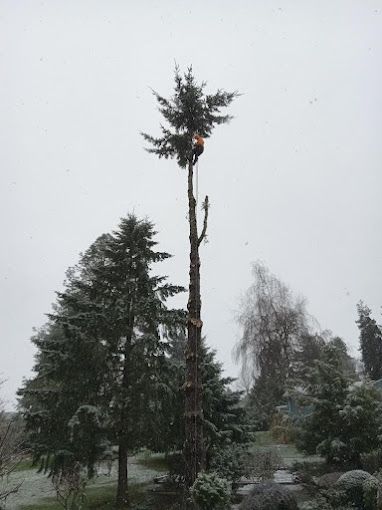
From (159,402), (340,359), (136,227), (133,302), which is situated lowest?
(159,402)

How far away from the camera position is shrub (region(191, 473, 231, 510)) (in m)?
8.63

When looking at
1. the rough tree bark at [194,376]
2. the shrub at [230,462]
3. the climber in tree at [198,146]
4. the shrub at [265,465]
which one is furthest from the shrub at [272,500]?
the climber in tree at [198,146]

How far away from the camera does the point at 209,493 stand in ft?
28.3

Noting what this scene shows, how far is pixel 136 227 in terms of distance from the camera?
16.7 metres

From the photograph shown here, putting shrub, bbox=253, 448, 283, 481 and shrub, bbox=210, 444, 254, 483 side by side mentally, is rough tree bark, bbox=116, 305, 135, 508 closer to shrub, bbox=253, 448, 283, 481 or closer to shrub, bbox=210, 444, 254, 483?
shrub, bbox=210, 444, 254, 483

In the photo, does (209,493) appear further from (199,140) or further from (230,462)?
(199,140)

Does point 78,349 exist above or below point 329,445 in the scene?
above

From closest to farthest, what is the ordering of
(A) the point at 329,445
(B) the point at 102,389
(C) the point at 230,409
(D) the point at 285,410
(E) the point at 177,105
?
(E) the point at 177,105 < (B) the point at 102,389 < (A) the point at 329,445 < (C) the point at 230,409 < (D) the point at 285,410

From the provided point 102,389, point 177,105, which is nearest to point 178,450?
point 102,389

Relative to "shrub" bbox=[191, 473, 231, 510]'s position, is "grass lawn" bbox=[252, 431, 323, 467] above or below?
below

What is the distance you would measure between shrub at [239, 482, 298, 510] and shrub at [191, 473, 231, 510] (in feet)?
8.62

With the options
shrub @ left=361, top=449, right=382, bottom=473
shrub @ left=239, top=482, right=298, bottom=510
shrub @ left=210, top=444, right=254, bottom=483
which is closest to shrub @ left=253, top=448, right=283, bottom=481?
shrub @ left=210, top=444, right=254, bottom=483

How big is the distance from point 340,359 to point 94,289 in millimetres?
10816

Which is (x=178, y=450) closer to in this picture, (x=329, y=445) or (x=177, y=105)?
(x=329, y=445)
